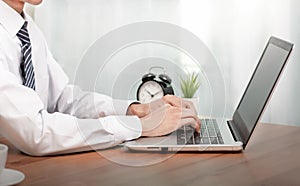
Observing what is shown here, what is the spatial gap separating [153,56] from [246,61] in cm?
38

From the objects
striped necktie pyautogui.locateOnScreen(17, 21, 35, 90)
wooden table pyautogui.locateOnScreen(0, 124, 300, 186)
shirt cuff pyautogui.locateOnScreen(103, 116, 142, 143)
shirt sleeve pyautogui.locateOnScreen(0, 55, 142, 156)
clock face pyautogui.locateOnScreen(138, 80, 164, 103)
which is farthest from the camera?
clock face pyautogui.locateOnScreen(138, 80, 164, 103)

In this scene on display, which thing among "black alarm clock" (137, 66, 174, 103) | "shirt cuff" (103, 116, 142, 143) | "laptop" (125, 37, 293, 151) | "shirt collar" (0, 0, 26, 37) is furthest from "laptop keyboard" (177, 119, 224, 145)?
"shirt collar" (0, 0, 26, 37)

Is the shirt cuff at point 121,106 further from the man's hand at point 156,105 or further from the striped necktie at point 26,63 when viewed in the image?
the striped necktie at point 26,63

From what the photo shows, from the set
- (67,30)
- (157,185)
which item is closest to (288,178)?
(157,185)

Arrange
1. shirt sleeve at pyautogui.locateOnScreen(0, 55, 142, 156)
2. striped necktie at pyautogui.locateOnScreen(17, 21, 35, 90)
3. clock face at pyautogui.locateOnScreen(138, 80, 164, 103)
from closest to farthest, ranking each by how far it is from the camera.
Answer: shirt sleeve at pyautogui.locateOnScreen(0, 55, 142, 156)
striped necktie at pyautogui.locateOnScreen(17, 21, 35, 90)
clock face at pyautogui.locateOnScreen(138, 80, 164, 103)

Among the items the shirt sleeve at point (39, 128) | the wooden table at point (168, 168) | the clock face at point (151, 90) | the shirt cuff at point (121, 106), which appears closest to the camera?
the wooden table at point (168, 168)

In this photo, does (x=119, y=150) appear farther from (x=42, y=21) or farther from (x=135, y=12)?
(x=42, y=21)

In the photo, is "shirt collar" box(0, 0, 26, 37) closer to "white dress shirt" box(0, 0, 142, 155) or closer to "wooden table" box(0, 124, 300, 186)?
"white dress shirt" box(0, 0, 142, 155)

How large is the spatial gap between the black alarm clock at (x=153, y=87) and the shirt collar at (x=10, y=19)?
1.74ft

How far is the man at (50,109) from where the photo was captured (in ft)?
4.67

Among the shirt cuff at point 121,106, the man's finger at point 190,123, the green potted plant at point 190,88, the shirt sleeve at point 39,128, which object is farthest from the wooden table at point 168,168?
the green potted plant at point 190,88

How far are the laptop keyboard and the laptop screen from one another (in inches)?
2.7

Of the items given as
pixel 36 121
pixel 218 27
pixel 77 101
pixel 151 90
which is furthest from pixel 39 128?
pixel 218 27

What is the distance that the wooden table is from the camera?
1.21 meters
